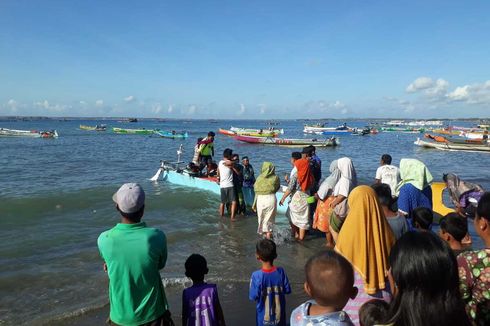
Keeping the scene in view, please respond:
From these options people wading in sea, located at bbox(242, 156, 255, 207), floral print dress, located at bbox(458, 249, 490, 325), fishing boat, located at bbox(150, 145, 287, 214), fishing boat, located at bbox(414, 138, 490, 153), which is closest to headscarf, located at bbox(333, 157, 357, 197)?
floral print dress, located at bbox(458, 249, 490, 325)

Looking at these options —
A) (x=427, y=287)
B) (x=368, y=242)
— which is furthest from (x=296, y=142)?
(x=427, y=287)

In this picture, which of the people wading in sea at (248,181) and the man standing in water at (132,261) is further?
the people wading in sea at (248,181)

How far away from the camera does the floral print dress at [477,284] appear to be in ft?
7.11

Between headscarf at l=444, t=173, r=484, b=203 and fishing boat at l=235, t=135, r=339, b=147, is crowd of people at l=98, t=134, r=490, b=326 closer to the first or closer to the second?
headscarf at l=444, t=173, r=484, b=203

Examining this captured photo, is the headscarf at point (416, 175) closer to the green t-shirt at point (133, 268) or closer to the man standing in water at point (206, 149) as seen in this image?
the green t-shirt at point (133, 268)

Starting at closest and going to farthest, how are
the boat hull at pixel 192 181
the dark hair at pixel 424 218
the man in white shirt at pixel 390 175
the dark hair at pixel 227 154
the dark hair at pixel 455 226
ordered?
the dark hair at pixel 455 226 < the dark hair at pixel 424 218 < the man in white shirt at pixel 390 175 < the dark hair at pixel 227 154 < the boat hull at pixel 192 181

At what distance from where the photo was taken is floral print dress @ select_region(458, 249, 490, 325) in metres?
2.17

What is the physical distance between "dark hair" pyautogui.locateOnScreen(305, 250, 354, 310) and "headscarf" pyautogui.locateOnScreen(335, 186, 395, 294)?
0.80 m

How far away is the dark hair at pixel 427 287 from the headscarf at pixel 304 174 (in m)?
5.07

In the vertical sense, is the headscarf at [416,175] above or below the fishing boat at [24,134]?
above

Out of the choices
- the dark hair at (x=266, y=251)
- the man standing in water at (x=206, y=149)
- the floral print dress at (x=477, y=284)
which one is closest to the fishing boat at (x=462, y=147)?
the man standing in water at (x=206, y=149)

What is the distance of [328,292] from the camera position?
6.61 ft

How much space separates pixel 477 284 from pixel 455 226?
1.85 meters

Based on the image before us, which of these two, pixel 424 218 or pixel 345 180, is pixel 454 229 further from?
pixel 345 180
